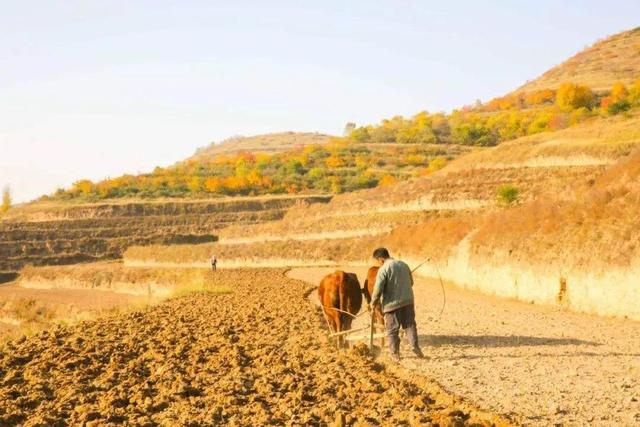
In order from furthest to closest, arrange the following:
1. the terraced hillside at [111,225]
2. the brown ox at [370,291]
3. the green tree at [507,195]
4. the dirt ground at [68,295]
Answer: the terraced hillside at [111,225]
the dirt ground at [68,295]
the green tree at [507,195]
the brown ox at [370,291]

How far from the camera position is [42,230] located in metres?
81.6

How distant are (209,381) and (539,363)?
18.1 feet

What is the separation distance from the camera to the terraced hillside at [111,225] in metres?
77.4

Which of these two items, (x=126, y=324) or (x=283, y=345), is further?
(x=126, y=324)

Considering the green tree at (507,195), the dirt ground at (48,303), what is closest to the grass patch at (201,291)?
the dirt ground at (48,303)

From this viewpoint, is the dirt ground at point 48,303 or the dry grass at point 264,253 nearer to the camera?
the dirt ground at point 48,303

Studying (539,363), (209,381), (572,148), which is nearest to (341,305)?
(209,381)

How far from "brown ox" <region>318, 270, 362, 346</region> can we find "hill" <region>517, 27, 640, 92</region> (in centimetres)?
11080

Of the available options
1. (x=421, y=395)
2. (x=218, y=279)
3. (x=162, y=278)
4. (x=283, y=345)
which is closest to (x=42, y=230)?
(x=162, y=278)

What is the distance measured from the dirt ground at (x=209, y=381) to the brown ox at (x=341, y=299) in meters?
0.53

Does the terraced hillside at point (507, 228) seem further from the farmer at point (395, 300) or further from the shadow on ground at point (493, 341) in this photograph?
the farmer at point (395, 300)

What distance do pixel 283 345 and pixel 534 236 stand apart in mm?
12931

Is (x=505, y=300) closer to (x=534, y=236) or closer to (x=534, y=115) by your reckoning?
(x=534, y=236)

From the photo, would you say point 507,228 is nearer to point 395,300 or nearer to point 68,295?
point 395,300
